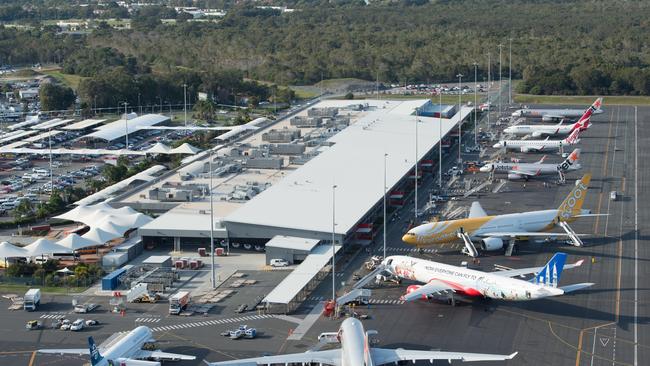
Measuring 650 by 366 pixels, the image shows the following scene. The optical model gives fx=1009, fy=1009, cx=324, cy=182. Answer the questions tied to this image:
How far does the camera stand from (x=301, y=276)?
96.2 metres

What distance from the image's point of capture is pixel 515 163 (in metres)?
154

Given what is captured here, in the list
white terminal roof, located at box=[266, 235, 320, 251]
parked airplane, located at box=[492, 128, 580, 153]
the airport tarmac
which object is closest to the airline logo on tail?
parked airplane, located at box=[492, 128, 580, 153]

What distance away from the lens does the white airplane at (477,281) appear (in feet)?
278

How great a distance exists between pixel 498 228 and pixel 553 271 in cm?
2568

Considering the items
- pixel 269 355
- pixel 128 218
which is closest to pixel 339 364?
pixel 269 355

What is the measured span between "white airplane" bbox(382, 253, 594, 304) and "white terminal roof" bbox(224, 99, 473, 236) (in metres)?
13.3

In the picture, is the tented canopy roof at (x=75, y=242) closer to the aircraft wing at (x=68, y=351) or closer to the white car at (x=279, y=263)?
the white car at (x=279, y=263)

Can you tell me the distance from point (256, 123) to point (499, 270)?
306ft

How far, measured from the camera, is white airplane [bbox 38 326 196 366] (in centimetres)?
7475

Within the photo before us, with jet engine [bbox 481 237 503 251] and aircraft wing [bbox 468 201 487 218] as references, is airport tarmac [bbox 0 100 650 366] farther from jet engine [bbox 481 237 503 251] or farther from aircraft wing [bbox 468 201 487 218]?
aircraft wing [bbox 468 201 487 218]

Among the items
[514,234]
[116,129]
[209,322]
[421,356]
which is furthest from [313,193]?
[116,129]

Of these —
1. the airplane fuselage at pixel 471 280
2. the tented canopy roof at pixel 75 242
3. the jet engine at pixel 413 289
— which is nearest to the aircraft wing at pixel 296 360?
the jet engine at pixel 413 289

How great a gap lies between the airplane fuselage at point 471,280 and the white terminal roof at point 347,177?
12.9 m

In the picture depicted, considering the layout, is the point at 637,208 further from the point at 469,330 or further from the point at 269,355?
the point at 269,355
